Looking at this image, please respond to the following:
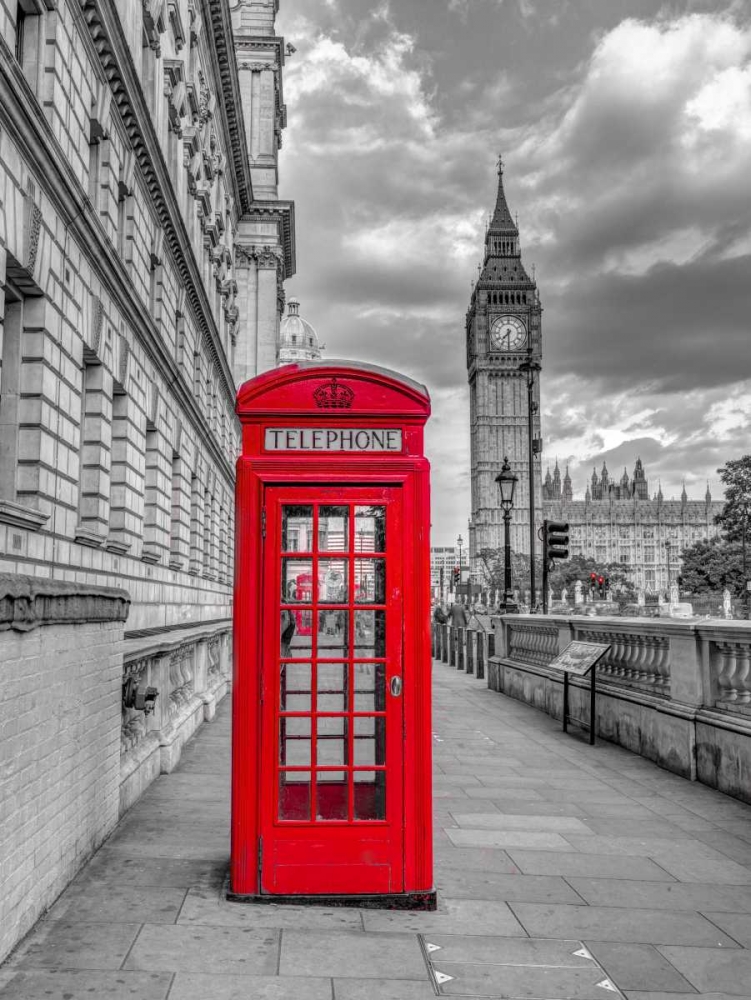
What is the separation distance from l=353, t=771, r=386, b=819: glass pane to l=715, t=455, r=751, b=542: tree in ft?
266

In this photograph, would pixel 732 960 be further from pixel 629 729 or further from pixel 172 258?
pixel 172 258

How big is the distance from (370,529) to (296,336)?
5768 inches

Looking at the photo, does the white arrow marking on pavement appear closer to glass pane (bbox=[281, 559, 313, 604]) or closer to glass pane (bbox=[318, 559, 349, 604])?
glass pane (bbox=[318, 559, 349, 604])

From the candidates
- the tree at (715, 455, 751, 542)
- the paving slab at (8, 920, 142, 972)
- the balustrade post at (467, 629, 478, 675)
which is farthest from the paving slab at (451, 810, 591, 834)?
the tree at (715, 455, 751, 542)

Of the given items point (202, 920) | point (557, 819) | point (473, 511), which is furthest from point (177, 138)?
point (473, 511)

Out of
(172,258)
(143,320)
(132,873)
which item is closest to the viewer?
(132,873)

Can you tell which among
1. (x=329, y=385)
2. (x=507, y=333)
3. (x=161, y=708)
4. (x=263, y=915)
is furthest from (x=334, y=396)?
(x=507, y=333)

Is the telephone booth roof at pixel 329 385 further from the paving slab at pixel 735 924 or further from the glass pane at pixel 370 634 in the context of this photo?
the paving slab at pixel 735 924

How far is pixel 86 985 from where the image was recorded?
158 inches

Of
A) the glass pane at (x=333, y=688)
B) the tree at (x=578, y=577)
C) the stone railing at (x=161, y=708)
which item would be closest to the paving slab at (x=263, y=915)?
the glass pane at (x=333, y=688)

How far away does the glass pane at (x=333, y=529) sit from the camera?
5266 mm

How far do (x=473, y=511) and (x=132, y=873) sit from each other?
588 ft

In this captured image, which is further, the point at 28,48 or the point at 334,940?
the point at 28,48

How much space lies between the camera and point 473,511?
18375 cm
